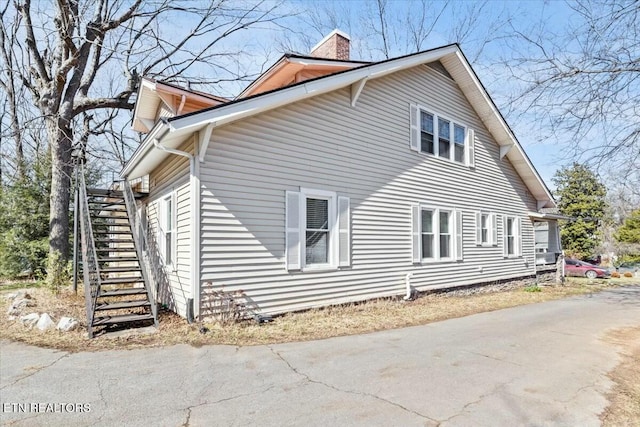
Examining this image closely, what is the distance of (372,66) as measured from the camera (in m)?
9.09

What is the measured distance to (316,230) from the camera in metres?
8.41

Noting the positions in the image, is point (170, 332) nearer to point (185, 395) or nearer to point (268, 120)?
point (185, 395)

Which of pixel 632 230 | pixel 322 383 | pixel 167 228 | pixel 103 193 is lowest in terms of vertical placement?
pixel 322 383

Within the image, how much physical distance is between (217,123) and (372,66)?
168 inches

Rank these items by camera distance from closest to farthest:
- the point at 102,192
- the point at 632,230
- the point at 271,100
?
the point at 271,100, the point at 102,192, the point at 632,230

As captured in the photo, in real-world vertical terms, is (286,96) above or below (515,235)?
above

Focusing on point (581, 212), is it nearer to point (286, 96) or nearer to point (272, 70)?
point (272, 70)

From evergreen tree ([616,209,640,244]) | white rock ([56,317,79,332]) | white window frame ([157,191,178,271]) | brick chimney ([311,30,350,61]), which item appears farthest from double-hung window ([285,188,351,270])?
evergreen tree ([616,209,640,244])

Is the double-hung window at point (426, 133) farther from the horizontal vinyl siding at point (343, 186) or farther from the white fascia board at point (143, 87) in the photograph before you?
the white fascia board at point (143, 87)

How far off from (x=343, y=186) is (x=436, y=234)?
4.12 m

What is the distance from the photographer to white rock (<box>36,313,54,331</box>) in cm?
659

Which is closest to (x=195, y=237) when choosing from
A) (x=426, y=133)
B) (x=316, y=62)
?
(x=316, y=62)

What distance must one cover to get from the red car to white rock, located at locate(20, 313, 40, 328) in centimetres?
2638

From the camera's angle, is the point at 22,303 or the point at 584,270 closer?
the point at 22,303
